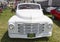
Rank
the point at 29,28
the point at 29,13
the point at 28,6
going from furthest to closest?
the point at 28,6
the point at 29,13
the point at 29,28

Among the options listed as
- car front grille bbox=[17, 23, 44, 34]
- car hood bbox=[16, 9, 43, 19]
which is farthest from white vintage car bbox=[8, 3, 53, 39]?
car hood bbox=[16, 9, 43, 19]

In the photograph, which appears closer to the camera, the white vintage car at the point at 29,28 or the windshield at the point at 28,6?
the white vintage car at the point at 29,28

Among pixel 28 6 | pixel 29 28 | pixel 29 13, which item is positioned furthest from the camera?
pixel 28 6

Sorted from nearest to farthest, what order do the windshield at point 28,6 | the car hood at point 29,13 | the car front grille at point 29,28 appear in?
1. the car front grille at point 29,28
2. the car hood at point 29,13
3. the windshield at point 28,6

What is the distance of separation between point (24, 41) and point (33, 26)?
3.03ft

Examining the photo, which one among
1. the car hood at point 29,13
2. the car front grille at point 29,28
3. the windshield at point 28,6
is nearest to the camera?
the car front grille at point 29,28

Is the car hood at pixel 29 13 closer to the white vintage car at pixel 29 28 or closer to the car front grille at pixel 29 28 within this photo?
the white vintage car at pixel 29 28

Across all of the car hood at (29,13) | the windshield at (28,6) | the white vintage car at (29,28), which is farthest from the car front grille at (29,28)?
the windshield at (28,6)

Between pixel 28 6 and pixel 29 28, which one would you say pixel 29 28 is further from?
pixel 28 6

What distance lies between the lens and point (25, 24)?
604 cm

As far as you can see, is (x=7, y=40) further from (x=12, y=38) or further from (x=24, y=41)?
(x=24, y=41)

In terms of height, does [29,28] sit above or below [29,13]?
below

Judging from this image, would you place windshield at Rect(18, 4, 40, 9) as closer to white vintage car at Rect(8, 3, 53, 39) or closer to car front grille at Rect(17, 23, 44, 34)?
white vintage car at Rect(8, 3, 53, 39)

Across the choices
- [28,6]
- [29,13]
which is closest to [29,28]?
[29,13]
